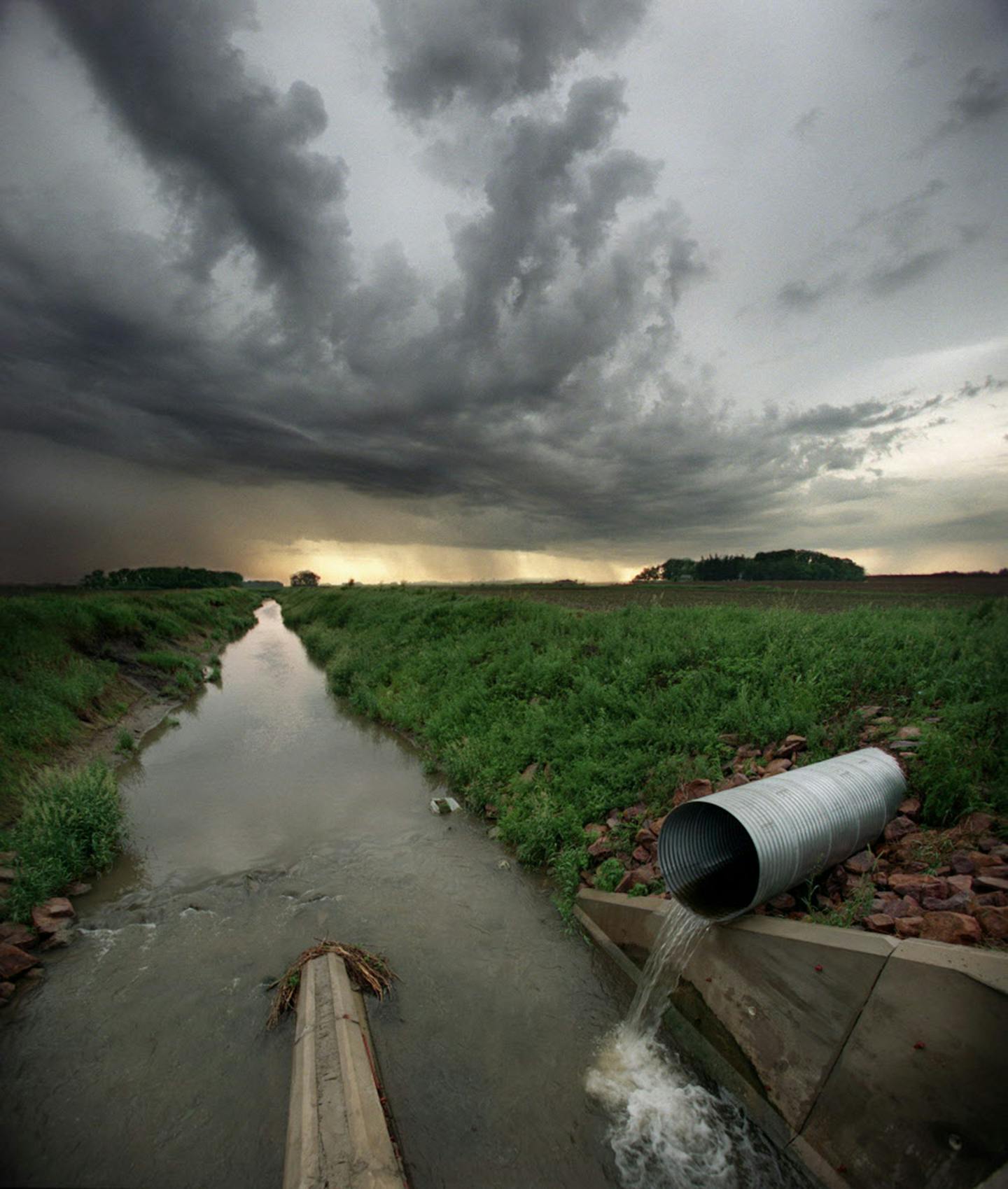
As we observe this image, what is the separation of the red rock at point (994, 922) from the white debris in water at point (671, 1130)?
2.21m

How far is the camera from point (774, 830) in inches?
161

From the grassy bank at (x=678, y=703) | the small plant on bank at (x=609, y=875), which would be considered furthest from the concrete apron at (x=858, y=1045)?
the grassy bank at (x=678, y=703)

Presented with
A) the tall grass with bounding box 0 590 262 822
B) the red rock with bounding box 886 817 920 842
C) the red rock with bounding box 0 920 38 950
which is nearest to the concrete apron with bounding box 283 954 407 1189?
the red rock with bounding box 0 920 38 950

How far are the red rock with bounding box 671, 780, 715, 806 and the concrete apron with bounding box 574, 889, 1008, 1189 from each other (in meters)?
2.13

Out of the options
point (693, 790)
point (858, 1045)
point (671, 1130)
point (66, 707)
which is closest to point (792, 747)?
point (693, 790)

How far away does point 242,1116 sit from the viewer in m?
3.85

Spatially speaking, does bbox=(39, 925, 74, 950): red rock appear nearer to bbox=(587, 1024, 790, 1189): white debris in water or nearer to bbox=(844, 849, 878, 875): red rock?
bbox=(587, 1024, 790, 1189): white debris in water

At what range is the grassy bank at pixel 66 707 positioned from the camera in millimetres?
7039

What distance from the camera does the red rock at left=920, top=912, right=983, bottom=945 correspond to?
3.52m

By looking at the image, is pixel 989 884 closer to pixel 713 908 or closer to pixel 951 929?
pixel 951 929

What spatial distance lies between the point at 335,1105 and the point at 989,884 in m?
5.21

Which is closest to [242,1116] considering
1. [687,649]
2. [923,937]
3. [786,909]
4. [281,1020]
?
[281,1020]

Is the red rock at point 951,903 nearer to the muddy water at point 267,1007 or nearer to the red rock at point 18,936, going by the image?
the muddy water at point 267,1007

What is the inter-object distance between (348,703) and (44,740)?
7.75 metres
